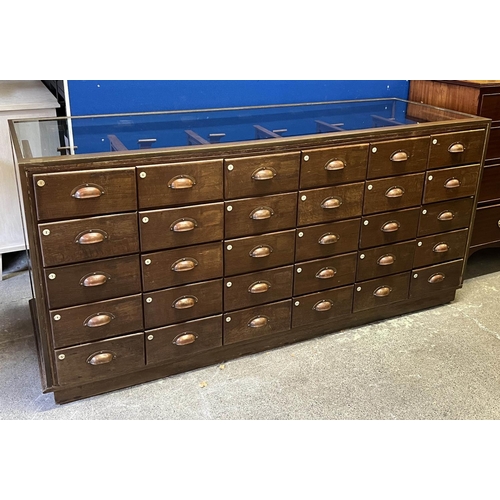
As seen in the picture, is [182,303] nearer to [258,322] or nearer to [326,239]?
[258,322]

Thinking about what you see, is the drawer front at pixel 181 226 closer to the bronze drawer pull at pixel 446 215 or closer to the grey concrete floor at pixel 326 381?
the grey concrete floor at pixel 326 381

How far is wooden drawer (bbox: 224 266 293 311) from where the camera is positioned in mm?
2391

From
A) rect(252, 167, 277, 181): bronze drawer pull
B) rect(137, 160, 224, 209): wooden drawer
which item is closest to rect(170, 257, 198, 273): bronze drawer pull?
rect(137, 160, 224, 209): wooden drawer

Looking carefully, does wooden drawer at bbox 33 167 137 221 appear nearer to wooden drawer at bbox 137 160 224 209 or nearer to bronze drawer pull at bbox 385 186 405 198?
wooden drawer at bbox 137 160 224 209

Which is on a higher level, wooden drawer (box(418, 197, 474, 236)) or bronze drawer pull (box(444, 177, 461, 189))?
bronze drawer pull (box(444, 177, 461, 189))

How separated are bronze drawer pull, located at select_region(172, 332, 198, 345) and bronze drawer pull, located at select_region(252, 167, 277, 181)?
65 cm

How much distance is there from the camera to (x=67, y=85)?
248cm

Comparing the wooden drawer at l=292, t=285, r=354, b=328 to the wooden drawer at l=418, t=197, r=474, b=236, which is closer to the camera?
the wooden drawer at l=292, t=285, r=354, b=328

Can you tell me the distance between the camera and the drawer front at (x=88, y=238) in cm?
199

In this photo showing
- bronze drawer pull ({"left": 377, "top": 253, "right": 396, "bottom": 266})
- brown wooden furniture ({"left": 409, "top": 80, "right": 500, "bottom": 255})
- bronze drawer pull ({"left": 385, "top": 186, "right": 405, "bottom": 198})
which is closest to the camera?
bronze drawer pull ({"left": 385, "top": 186, "right": 405, "bottom": 198})

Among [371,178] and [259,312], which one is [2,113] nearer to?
[259,312]

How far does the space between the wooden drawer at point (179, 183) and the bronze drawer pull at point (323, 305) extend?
0.71 metres

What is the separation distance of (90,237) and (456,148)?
161 cm
